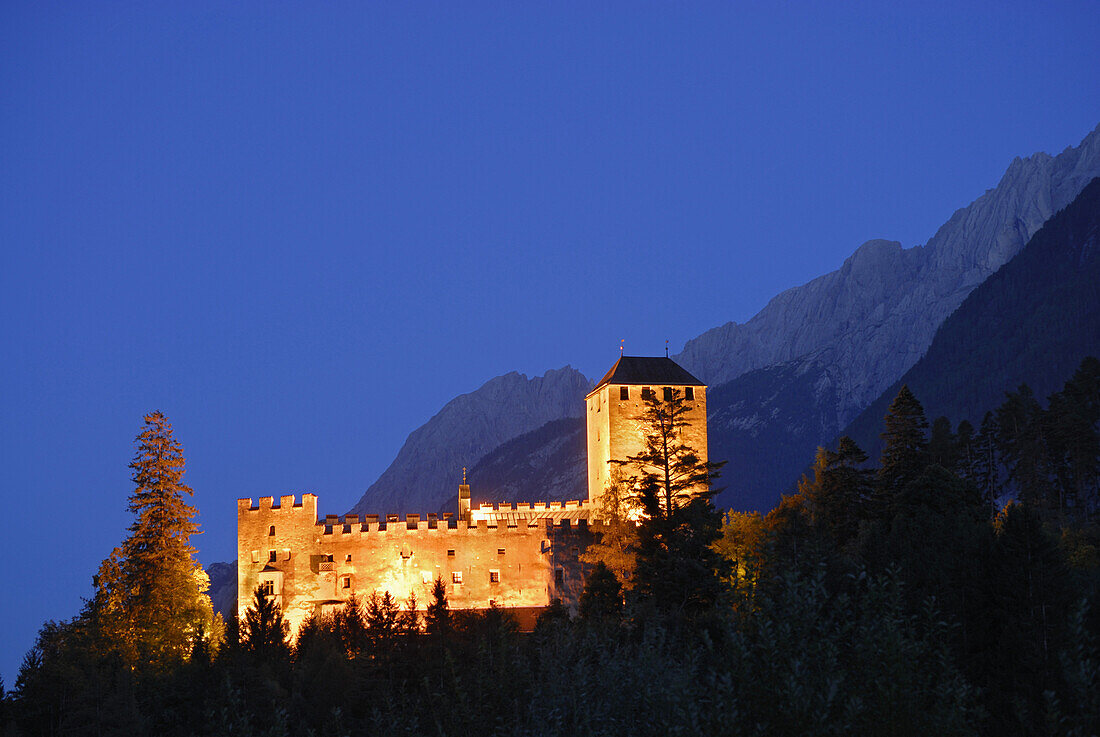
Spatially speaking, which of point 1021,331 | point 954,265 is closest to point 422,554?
point 1021,331

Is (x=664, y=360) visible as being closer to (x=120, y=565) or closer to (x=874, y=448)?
(x=120, y=565)

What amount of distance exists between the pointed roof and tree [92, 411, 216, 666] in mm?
23993

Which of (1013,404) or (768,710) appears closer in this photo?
(768,710)

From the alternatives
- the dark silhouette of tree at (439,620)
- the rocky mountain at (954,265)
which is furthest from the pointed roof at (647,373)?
the rocky mountain at (954,265)

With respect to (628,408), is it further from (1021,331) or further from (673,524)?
(1021,331)

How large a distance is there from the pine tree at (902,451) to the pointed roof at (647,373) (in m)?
10.6

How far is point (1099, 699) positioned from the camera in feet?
39.9

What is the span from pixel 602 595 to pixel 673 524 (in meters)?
4.31

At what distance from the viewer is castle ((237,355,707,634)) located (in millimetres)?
53781

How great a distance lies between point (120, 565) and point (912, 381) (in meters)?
132

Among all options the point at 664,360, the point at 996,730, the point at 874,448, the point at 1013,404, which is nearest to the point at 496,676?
the point at 996,730

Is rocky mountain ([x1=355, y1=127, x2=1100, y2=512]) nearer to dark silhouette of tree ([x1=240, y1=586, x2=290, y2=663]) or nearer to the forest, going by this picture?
the forest

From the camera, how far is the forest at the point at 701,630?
13523 mm

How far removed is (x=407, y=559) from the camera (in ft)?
179
